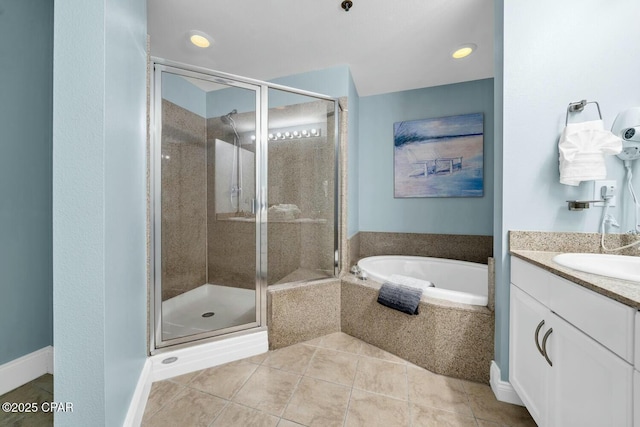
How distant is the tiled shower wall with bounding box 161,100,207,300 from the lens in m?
1.76

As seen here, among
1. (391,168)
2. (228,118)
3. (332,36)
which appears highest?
(332,36)

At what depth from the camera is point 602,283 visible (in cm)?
74

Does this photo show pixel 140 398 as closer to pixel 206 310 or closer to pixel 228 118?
pixel 206 310

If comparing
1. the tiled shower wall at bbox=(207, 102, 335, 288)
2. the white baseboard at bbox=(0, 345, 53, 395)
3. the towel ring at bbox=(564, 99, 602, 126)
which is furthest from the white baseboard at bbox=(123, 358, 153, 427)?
the towel ring at bbox=(564, 99, 602, 126)

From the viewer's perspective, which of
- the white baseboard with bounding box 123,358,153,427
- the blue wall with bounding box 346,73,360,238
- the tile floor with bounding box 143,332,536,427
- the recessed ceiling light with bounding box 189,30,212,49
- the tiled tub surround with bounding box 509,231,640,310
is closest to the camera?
the tiled tub surround with bounding box 509,231,640,310

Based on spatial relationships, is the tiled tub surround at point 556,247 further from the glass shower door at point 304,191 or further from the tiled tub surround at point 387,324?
Result: the glass shower door at point 304,191

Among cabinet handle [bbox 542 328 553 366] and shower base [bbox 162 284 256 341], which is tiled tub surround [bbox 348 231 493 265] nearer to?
shower base [bbox 162 284 256 341]

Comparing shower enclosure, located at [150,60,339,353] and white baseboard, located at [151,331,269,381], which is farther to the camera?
shower enclosure, located at [150,60,339,353]

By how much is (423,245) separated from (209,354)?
7.48 ft

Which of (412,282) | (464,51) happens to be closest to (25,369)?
(412,282)

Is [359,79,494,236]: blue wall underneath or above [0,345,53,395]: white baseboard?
above

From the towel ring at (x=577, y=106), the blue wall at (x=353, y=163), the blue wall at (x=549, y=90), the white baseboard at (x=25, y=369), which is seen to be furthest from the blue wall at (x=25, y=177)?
the towel ring at (x=577, y=106)

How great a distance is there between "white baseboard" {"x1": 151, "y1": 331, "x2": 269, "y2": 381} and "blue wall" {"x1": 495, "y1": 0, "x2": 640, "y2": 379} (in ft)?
5.21

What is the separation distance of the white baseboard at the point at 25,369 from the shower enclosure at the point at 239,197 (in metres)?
0.70
